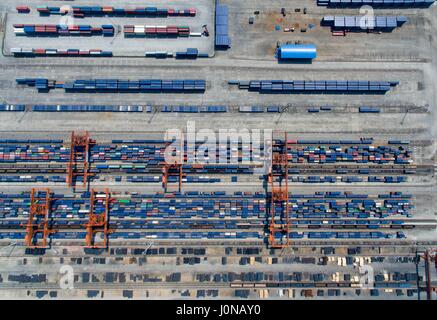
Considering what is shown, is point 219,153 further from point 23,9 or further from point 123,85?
point 23,9

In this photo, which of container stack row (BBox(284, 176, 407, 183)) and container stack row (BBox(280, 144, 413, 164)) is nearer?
container stack row (BBox(284, 176, 407, 183))

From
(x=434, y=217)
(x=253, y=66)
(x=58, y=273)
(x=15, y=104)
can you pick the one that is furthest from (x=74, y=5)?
(x=434, y=217)

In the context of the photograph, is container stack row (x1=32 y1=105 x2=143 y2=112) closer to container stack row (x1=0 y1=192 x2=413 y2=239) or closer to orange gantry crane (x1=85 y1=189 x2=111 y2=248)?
orange gantry crane (x1=85 y1=189 x2=111 y2=248)

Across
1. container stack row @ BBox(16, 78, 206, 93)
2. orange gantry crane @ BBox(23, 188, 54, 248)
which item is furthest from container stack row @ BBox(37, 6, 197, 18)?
orange gantry crane @ BBox(23, 188, 54, 248)

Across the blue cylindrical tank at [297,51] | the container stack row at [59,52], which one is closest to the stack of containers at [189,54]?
the container stack row at [59,52]

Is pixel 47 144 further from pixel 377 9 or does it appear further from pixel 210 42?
pixel 377 9

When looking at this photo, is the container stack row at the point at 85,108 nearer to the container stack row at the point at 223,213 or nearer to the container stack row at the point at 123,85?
the container stack row at the point at 123,85
